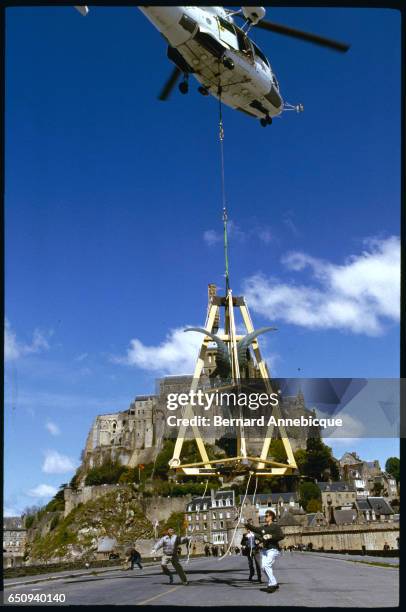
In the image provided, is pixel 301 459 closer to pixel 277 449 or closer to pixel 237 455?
pixel 277 449

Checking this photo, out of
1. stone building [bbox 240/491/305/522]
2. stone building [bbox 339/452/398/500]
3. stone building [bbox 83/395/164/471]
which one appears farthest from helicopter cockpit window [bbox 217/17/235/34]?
stone building [bbox 83/395/164/471]

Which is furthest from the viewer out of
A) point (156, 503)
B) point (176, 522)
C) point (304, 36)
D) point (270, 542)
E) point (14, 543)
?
point (14, 543)

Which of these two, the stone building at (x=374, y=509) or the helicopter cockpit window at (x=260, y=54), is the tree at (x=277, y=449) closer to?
the stone building at (x=374, y=509)

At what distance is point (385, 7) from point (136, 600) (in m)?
8.27

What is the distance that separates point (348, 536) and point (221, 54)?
74.3m

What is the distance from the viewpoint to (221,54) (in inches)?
693

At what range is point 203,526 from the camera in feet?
325

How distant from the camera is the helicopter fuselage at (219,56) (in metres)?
16.3

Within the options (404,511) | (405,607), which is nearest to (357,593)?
(405,607)

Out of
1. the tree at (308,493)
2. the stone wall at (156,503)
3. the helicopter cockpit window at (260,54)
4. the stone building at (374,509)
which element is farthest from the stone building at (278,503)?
the helicopter cockpit window at (260,54)

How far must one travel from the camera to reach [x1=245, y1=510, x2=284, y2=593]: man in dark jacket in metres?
10.3

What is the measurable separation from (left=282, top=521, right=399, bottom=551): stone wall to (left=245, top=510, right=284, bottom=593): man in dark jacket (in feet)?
232

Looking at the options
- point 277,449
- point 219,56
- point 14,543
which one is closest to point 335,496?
point 277,449

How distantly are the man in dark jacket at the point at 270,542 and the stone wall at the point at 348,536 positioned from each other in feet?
232
